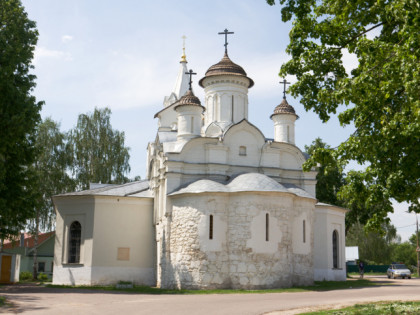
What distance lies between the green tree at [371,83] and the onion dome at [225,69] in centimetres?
1539

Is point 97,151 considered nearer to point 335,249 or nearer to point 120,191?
point 120,191

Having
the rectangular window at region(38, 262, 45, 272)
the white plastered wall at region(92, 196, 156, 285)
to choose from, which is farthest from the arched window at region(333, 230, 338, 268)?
the rectangular window at region(38, 262, 45, 272)

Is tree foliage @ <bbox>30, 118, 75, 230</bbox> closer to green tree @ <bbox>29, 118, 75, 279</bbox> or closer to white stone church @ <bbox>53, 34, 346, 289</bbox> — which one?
green tree @ <bbox>29, 118, 75, 279</bbox>

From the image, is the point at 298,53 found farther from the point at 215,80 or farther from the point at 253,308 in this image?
the point at 215,80

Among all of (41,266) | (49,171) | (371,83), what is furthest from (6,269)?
(371,83)

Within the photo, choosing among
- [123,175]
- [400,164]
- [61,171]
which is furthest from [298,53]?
[123,175]

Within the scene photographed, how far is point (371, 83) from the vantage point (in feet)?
33.8

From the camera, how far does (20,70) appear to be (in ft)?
64.7

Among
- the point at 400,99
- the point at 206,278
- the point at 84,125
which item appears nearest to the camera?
the point at 400,99

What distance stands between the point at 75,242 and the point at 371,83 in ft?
69.3

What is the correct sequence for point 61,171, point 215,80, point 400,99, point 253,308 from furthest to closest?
point 61,171 < point 215,80 < point 253,308 < point 400,99

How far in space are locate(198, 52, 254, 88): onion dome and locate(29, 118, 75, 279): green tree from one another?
573 inches

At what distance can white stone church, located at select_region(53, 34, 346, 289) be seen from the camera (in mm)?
22594

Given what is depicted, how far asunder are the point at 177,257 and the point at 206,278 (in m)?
1.96
